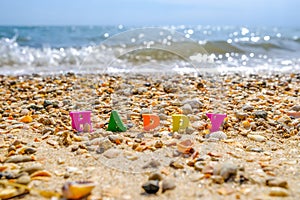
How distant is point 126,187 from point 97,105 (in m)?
1.48

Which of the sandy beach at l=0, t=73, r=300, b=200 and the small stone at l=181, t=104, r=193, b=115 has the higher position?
the small stone at l=181, t=104, r=193, b=115

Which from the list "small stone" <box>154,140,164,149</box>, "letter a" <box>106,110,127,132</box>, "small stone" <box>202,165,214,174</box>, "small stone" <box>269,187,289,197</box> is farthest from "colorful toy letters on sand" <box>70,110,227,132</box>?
"small stone" <box>269,187,289,197</box>

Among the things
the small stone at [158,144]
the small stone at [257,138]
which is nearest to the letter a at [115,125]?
the small stone at [158,144]

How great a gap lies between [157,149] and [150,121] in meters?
0.47

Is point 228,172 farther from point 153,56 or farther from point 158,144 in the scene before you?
point 153,56

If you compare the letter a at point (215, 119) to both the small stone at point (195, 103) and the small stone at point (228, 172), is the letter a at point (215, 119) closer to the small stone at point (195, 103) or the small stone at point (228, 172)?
the small stone at point (195, 103)

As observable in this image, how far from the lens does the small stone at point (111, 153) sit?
2.31 m

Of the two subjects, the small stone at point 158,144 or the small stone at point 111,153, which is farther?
the small stone at point 158,144

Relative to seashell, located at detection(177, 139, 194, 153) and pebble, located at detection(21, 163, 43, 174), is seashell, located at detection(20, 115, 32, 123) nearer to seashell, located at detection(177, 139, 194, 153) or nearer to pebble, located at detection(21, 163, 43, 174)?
pebble, located at detection(21, 163, 43, 174)

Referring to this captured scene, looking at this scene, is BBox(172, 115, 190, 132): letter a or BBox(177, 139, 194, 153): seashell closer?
BBox(177, 139, 194, 153): seashell

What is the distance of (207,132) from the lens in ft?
9.24

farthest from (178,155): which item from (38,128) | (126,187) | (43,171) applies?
(38,128)

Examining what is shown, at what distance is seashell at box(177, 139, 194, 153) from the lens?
2.38 metres

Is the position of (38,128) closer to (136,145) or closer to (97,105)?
(97,105)
